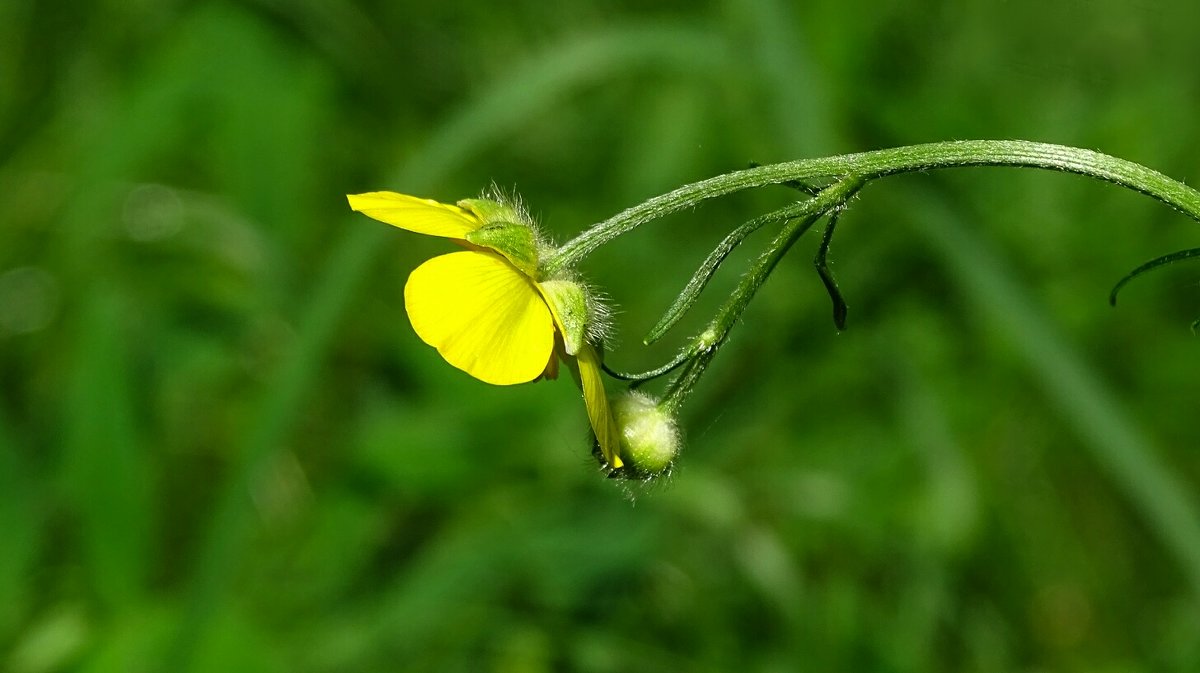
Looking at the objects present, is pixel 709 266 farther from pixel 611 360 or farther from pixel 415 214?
pixel 611 360

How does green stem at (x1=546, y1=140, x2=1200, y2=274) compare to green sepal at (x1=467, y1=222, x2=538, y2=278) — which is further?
green sepal at (x1=467, y1=222, x2=538, y2=278)

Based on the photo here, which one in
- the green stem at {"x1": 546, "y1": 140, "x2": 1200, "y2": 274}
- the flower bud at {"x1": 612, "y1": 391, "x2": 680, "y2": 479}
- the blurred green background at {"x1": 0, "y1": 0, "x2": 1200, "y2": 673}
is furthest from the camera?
the blurred green background at {"x1": 0, "y1": 0, "x2": 1200, "y2": 673}

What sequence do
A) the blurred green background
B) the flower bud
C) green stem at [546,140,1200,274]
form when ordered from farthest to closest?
the blurred green background < the flower bud < green stem at [546,140,1200,274]

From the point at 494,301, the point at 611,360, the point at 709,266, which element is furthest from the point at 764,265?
the point at 611,360

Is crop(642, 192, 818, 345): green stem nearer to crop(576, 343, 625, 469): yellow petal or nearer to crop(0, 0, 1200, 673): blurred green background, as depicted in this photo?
crop(576, 343, 625, 469): yellow petal

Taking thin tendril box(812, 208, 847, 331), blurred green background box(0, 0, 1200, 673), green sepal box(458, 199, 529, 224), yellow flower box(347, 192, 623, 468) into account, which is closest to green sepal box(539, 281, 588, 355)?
yellow flower box(347, 192, 623, 468)

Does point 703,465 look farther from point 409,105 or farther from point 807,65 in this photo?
point 409,105

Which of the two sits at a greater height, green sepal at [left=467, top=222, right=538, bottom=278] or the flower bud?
green sepal at [left=467, top=222, right=538, bottom=278]
